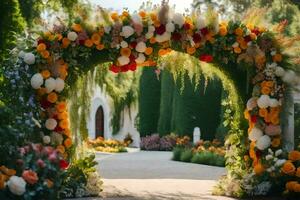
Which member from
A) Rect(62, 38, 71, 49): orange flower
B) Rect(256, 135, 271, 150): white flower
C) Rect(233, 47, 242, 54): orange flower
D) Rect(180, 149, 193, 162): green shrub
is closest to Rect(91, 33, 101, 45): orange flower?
Rect(62, 38, 71, 49): orange flower

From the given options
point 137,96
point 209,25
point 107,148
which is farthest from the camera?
point 137,96

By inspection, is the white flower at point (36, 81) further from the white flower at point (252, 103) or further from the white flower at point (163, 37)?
the white flower at point (252, 103)

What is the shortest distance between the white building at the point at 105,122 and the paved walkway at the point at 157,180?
12723 mm

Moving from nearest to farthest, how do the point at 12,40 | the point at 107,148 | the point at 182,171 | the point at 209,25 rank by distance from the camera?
the point at 209,25
the point at 12,40
the point at 182,171
the point at 107,148

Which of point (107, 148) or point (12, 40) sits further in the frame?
point (107, 148)

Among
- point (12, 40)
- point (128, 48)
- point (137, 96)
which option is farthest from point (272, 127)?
point (137, 96)

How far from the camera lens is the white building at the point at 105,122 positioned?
29.9 metres

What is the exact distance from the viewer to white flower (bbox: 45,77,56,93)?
28.1 ft

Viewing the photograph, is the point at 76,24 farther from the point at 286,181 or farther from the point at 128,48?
the point at 286,181

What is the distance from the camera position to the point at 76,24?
8.83 metres

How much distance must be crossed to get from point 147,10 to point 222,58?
1449 millimetres

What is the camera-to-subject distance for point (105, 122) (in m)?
31.3

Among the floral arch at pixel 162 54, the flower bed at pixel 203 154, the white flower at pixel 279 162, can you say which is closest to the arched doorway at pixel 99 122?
the flower bed at pixel 203 154

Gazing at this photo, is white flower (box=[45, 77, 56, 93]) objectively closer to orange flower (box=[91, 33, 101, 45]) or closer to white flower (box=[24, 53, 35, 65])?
A: white flower (box=[24, 53, 35, 65])
